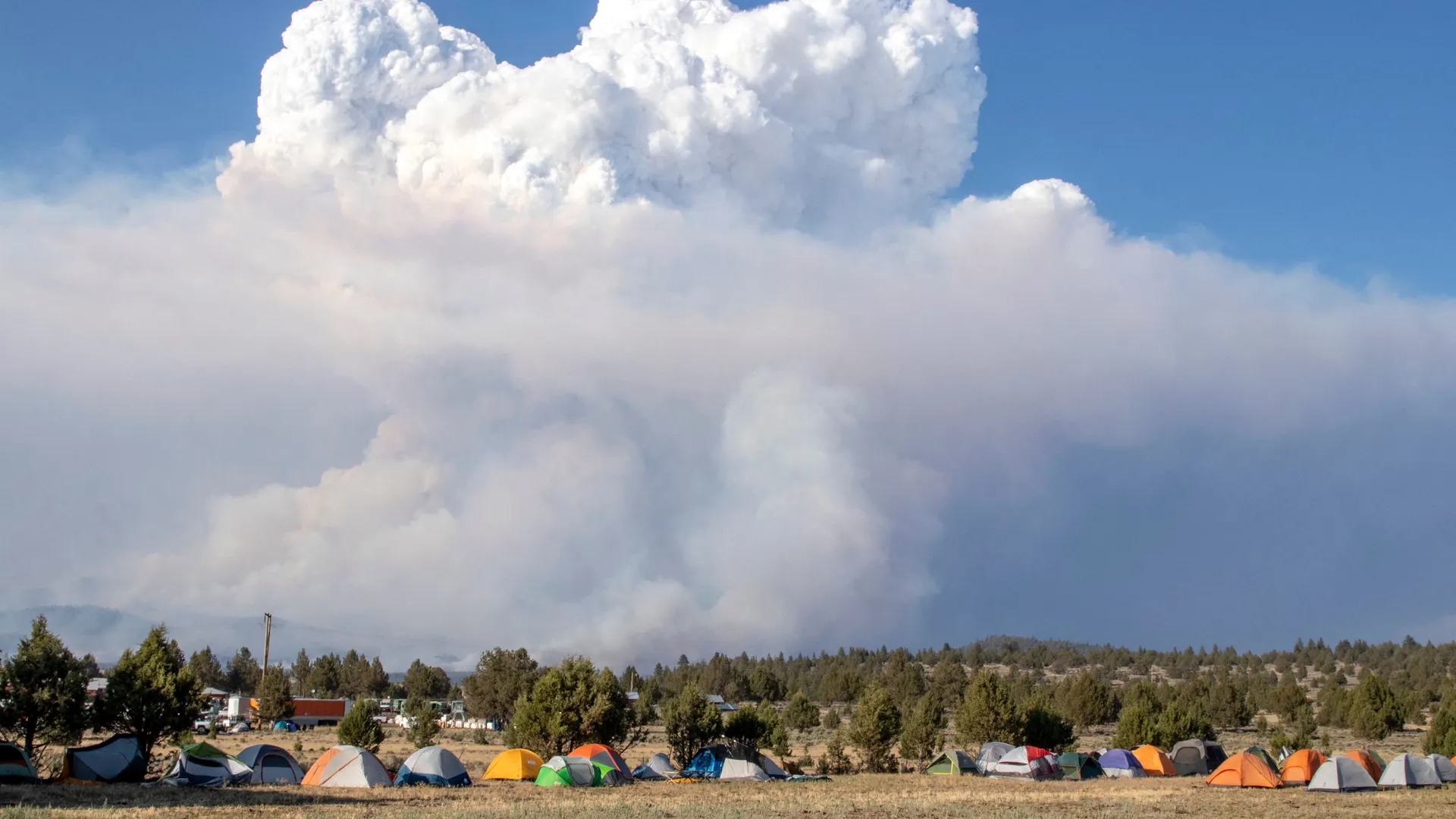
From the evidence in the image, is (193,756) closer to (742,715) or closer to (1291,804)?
(742,715)

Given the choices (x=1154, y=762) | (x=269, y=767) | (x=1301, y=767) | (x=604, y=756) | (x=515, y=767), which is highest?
(x=269, y=767)

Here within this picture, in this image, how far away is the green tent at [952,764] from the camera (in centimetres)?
5597

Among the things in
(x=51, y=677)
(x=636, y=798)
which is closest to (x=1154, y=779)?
(x=636, y=798)

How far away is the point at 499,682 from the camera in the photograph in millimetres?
102500

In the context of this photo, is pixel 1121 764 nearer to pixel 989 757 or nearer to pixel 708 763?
pixel 989 757

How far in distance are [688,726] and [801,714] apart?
53072 millimetres

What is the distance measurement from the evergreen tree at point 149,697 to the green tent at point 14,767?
18.2ft

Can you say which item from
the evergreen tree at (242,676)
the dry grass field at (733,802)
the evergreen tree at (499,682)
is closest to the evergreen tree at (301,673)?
the evergreen tree at (242,676)

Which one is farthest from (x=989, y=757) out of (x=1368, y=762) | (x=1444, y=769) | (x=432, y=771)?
(x=432, y=771)

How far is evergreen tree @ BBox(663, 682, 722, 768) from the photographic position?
2165 inches

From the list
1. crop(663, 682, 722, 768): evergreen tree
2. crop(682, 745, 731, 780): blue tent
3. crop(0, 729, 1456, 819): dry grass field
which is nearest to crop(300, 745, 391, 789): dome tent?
crop(0, 729, 1456, 819): dry grass field

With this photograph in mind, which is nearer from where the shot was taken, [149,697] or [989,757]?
[149,697]

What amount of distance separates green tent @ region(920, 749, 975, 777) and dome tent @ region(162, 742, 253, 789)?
3120cm

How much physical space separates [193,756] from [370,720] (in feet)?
53.0
